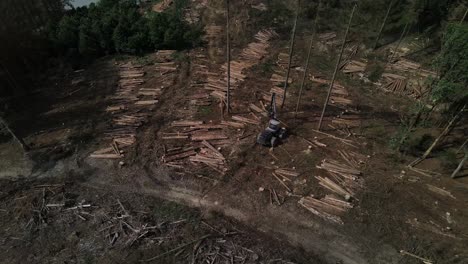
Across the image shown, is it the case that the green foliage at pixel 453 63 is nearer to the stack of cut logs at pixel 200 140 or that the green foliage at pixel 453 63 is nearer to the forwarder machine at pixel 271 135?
the forwarder machine at pixel 271 135

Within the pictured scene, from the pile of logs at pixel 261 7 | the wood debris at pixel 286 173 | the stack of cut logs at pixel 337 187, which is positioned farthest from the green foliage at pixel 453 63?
the pile of logs at pixel 261 7

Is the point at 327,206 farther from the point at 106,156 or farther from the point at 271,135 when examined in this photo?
the point at 106,156

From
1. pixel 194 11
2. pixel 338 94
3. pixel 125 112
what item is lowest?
pixel 125 112

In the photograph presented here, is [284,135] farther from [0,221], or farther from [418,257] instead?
[0,221]

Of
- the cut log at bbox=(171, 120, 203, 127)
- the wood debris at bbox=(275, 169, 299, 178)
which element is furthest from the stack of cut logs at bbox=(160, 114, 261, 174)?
the wood debris at bbox=(275, 169, 299, 178)

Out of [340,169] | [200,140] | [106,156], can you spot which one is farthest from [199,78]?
[340,169]
